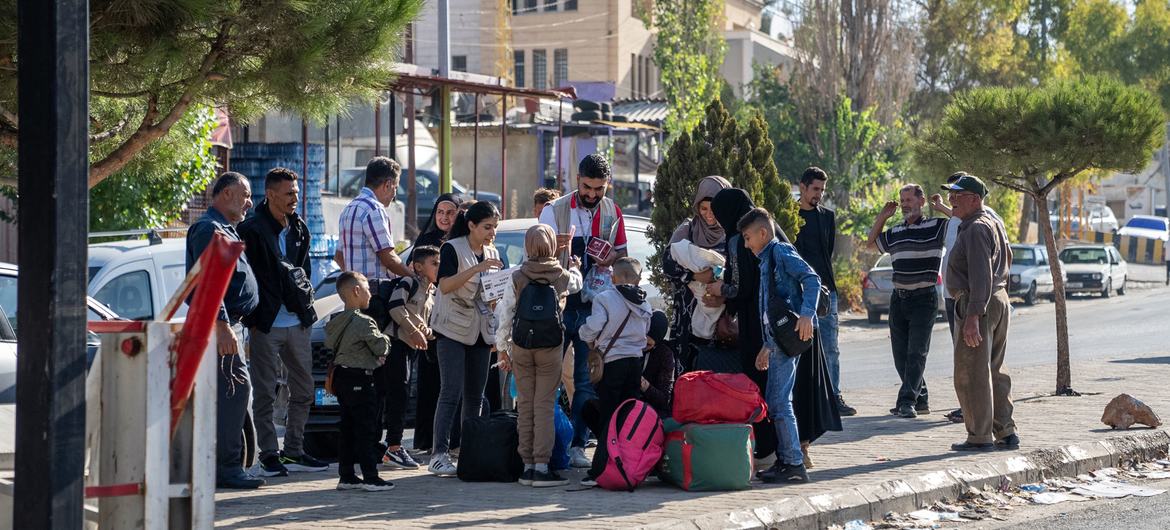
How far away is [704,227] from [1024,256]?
27.2m

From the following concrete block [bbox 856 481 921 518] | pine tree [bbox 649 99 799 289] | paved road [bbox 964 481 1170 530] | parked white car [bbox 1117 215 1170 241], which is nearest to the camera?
paved road [bbox 964 481 1170 530]

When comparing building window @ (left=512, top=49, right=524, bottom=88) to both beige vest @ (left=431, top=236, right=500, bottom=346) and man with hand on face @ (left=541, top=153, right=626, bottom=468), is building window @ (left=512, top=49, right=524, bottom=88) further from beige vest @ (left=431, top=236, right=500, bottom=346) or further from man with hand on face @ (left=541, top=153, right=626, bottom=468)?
beige vest @ (left=431, top=236, right=500, bottom=346)

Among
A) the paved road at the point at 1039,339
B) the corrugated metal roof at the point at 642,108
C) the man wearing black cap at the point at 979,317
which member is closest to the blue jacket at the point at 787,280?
the man wearing black cap at the point at 979,317

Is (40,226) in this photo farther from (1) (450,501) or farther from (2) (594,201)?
(2) (594,201)

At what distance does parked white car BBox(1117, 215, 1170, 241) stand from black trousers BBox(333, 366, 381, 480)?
56688 mm

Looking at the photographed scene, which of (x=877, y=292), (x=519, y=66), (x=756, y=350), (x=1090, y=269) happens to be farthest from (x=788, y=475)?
(x=519, y=66)

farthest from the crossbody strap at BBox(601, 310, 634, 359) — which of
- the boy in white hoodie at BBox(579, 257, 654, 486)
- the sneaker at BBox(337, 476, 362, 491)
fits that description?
the sneaker at BBox(337, 476, 362, 491)

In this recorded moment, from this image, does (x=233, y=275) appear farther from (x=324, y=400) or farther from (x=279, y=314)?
(x=324, y=400)

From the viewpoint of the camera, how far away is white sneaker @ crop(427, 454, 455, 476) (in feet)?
28.7

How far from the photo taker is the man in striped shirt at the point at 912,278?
11.3m

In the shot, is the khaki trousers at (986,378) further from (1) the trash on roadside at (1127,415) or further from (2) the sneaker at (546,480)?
(2) the sneaker at (546,480)

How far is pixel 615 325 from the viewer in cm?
850

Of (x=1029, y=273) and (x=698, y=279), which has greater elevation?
(x=698, y=279)

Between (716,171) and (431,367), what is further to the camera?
(716,171)
